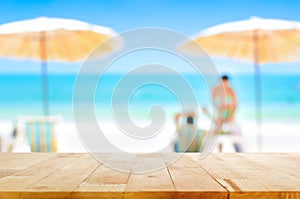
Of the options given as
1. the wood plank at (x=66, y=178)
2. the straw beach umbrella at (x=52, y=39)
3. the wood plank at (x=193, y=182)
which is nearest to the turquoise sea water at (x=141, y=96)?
the straw beach umbrella at (x=52, y=39)

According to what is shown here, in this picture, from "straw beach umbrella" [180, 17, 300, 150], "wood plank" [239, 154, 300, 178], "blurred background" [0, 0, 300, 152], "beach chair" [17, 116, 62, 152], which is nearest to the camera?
"wood plank" [239, 154, 300, 178]

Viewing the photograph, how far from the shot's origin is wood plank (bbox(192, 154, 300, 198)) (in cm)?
80

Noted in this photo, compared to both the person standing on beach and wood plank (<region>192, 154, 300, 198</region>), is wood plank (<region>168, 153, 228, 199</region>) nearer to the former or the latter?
wood plank (<region>192, 154, 300, 198</region>)

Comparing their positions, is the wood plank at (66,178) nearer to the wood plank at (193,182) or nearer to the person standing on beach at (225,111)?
the wood plank at (193,182)

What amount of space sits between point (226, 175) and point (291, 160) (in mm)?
383

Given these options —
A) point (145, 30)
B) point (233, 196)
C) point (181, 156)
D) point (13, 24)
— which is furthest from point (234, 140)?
point (233, 196)

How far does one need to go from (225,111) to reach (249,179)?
137 inches

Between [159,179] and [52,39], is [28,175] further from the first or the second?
[52,39]

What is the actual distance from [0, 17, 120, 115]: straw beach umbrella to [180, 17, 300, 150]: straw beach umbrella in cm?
101

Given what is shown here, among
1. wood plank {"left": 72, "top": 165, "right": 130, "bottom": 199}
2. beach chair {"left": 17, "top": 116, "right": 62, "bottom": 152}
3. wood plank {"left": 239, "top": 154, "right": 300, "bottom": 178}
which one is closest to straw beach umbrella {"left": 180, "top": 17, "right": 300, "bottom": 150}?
beach chair {"left": 17, "top": 116, "right": 62, "bottom": 152}

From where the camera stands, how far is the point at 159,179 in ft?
3.05

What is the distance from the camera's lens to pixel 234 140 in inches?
160

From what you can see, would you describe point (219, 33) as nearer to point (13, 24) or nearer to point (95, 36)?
point (95, 36)

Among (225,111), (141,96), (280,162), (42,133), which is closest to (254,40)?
(225,111)
